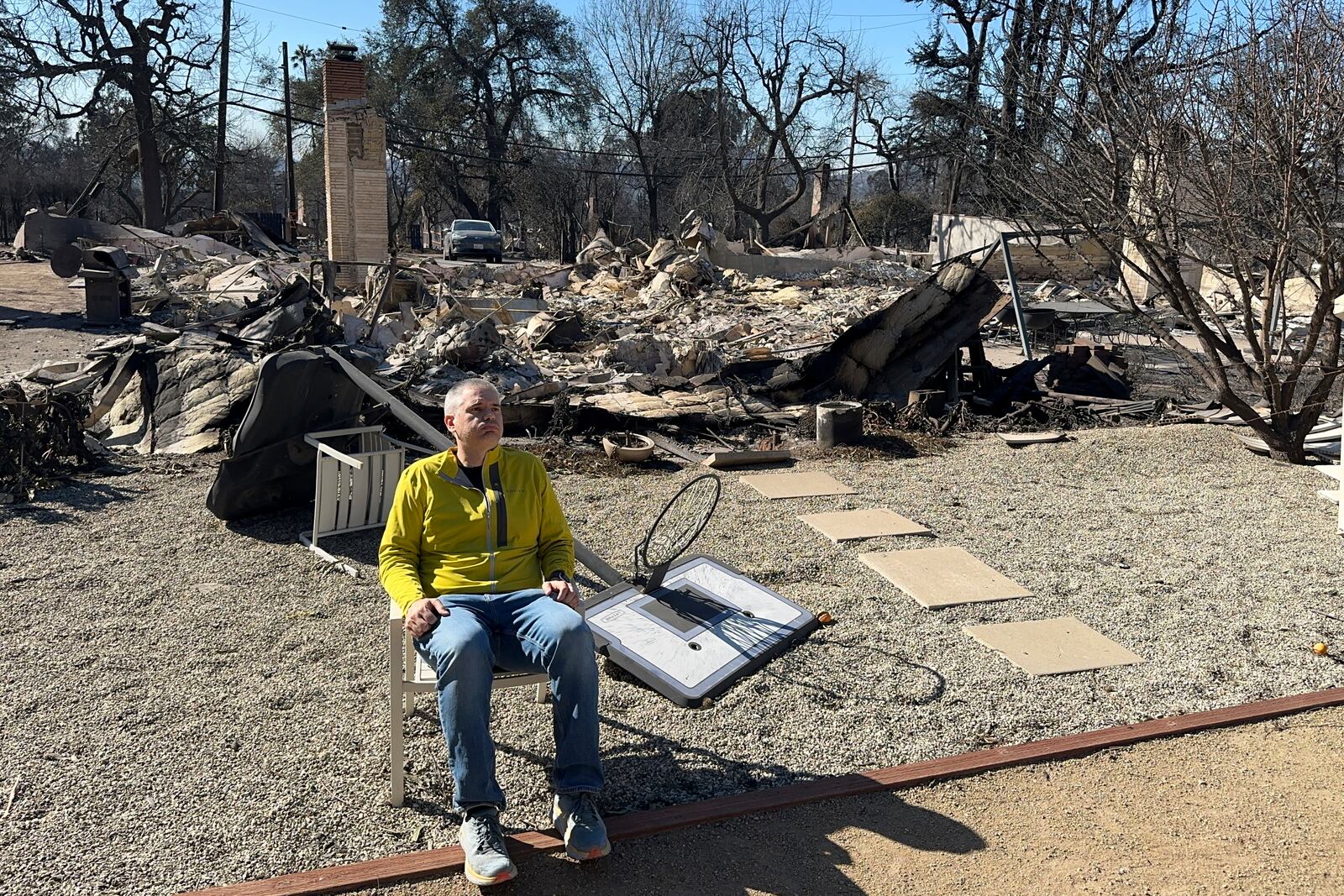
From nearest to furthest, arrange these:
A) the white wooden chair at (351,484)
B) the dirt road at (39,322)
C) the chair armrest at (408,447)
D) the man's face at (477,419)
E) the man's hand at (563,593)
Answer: the man's hand at (563,593) < the man's face at (477,419) < the white wooden chair at (351,484) < the chair armrest at (408,447) < the dirt road at (39,322)

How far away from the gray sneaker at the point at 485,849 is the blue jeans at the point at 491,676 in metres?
0.04

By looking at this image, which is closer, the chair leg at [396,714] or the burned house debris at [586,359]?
the chair leg at [396,714]

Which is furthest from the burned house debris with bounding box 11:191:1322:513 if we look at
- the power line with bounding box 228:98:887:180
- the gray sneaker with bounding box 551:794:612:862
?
the power line with bounding box 228:98:887:180

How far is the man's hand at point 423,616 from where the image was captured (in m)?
3.00

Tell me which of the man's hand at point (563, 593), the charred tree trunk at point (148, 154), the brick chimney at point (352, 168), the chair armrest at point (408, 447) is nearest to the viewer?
the man's hand at point (563, 593)

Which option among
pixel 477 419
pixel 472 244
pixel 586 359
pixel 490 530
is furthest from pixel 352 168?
pixel 490 530

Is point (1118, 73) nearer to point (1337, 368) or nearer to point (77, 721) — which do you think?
point (1337, 368)

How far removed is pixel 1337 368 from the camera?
7.14 metres

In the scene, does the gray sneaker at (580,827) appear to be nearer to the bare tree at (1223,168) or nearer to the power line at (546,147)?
the bare tree at (1223,168)

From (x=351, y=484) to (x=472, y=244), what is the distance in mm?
28485

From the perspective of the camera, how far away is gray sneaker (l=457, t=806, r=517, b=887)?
2.70 metres

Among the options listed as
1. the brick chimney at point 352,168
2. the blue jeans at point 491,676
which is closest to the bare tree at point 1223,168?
the blue jeans at point 491,676

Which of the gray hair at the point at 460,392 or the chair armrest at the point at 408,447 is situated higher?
the gray hair at the point at 460,392

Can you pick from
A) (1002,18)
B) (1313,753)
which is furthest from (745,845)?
(1002,18)
